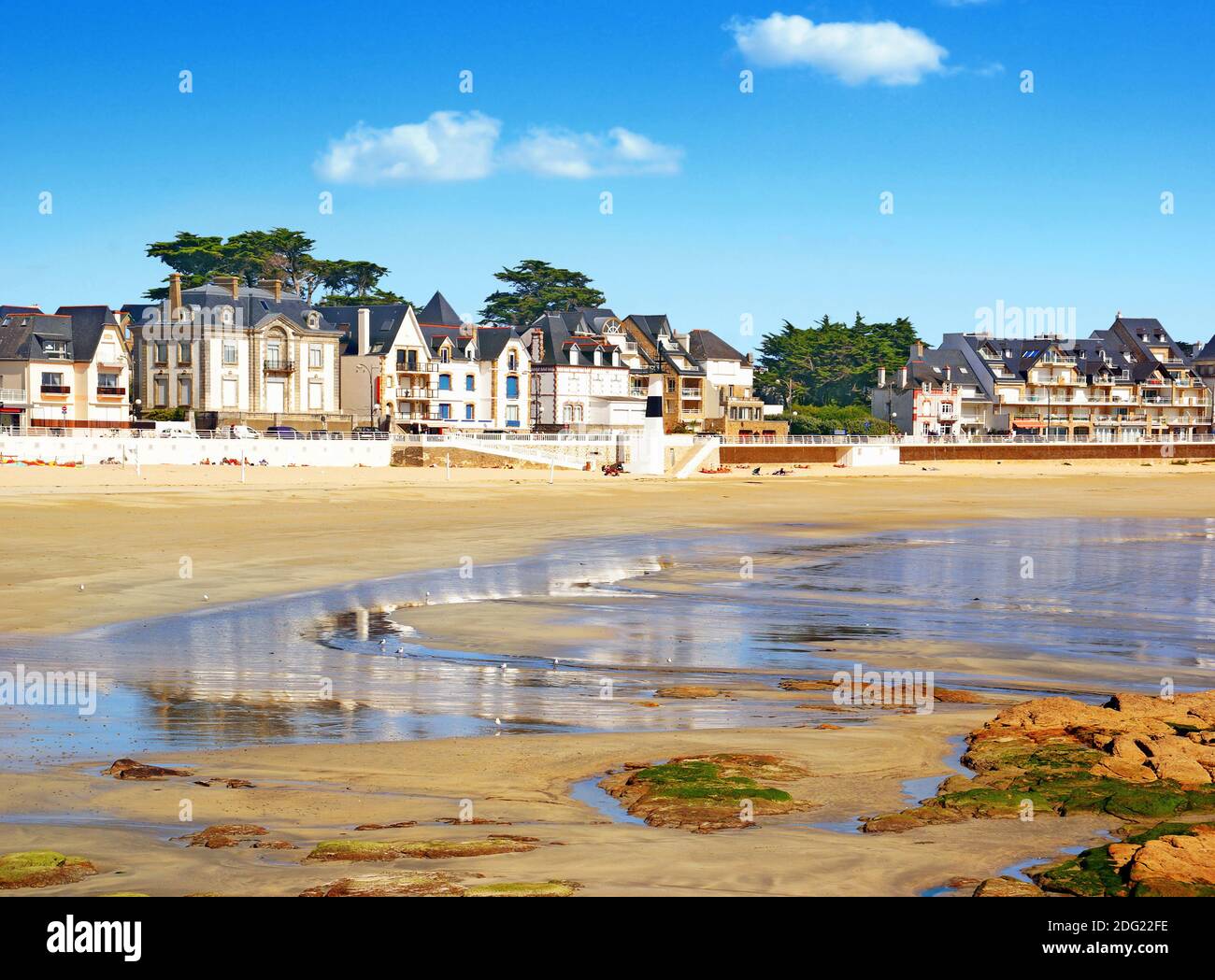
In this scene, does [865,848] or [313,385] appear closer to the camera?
[865,848]

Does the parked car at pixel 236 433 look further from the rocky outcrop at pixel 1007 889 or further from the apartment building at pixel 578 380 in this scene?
the rocky outcrop at pixel 1007 889

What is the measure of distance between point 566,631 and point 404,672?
4198 mm

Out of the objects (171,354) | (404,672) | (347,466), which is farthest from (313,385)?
(404,672)

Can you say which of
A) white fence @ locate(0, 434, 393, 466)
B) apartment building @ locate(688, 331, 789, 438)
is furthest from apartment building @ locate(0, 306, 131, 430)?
apartment building @ locate(688, 331, 789, 438)

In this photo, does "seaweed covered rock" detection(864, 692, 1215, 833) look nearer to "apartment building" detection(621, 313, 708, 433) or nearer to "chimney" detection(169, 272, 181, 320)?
"chimney" detection(169, 272, 181, 320)

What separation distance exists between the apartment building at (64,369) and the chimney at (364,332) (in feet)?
48.8

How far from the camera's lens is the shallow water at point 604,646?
13523 millimetres

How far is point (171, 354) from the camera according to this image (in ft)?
258

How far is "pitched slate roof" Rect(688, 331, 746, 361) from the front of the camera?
111000 millimetres

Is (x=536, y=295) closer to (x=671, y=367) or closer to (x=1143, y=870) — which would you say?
(x=671, y=367)

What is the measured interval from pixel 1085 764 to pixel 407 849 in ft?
19.4

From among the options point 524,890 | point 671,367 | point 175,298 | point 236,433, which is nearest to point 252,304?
point 175,298
